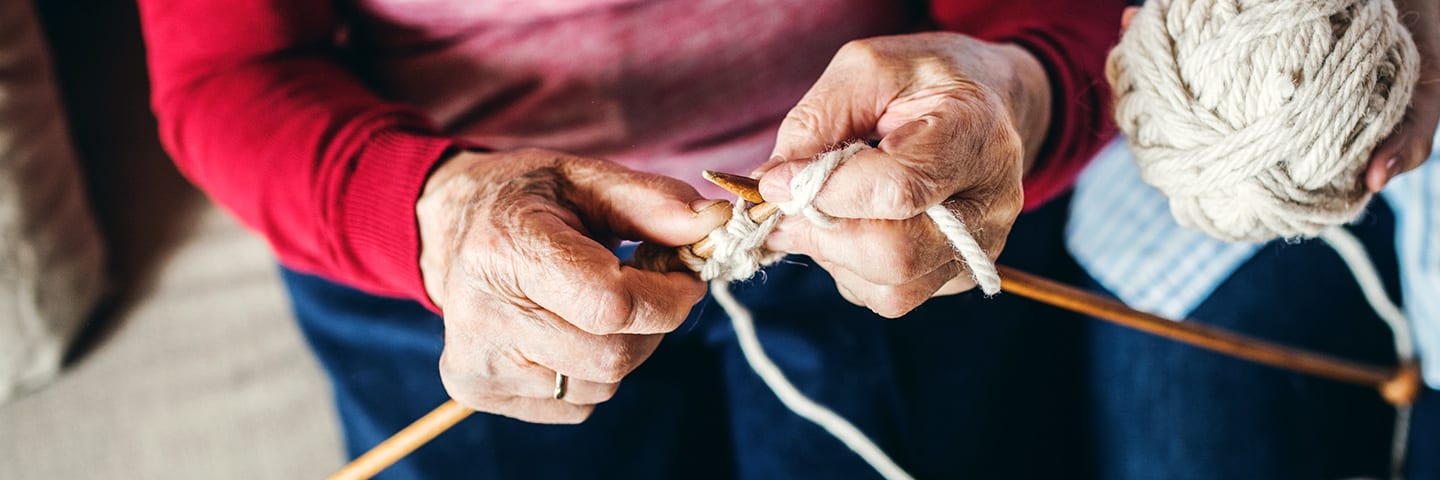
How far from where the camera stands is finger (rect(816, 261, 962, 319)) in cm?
50

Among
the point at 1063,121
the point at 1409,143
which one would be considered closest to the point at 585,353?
the point at 1063,121

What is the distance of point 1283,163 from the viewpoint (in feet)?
1.75

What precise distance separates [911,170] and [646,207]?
0.15 meters

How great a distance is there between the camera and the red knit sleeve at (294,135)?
602 mm

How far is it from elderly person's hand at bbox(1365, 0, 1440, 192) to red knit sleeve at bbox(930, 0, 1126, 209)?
17 cm

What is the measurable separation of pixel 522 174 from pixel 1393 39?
507mm

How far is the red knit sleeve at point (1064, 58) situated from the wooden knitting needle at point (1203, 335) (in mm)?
85

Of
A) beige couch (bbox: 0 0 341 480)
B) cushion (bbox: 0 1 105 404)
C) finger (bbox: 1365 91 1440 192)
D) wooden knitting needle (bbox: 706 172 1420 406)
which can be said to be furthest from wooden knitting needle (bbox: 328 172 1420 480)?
cushion (bbox: 0 1 105 404)

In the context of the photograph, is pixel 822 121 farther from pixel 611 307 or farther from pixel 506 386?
pixel 506 386

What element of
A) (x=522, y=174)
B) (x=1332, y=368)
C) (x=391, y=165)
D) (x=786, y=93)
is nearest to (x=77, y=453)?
(x=391, y=165)

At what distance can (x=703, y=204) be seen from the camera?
493 mm

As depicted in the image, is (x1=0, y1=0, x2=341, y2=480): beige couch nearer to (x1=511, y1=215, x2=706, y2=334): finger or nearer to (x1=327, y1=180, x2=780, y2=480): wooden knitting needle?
(x1=327, y1=180, x2=780, y2=480): wooden knitting needle

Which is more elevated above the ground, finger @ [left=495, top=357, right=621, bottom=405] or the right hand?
the right hand

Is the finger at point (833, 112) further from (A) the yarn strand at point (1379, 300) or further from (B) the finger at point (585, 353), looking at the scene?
(A) the yarn strand at point (1379, 300)
